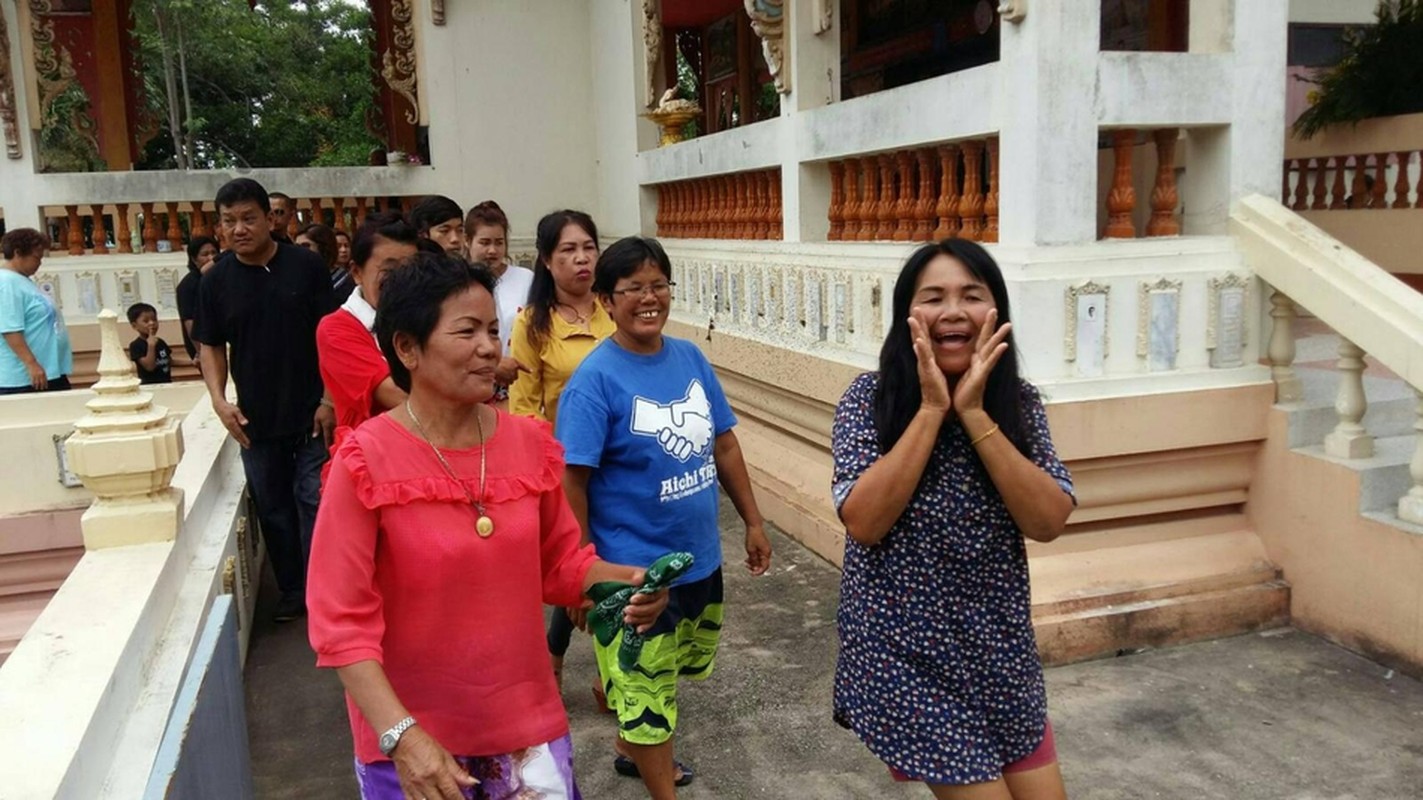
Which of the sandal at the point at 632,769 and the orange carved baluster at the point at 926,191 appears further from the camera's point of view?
the orange carved baluster at the point at 926,191

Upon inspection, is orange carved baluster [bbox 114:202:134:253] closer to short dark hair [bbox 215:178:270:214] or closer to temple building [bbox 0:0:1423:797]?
temple building [bbox 0:0:1423:797]

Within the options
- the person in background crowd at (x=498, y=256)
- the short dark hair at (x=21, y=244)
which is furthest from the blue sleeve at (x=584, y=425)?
the short dark hair at (x=21, y=244)

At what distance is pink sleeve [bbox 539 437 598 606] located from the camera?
7.21 ft

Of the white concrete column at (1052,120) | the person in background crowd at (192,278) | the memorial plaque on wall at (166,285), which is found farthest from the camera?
the memorial plaque on wall at (166,285)

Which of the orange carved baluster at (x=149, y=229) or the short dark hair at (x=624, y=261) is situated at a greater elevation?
the orange carved baluster at (x=149, y=229)

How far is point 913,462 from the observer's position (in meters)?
2.03

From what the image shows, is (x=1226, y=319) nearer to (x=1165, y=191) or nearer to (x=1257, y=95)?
(x=1165, y=191)

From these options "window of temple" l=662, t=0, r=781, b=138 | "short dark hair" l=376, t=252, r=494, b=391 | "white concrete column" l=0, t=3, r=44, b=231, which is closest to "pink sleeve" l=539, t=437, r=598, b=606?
"short dark hair" l=376, t=252, r=494, b=391

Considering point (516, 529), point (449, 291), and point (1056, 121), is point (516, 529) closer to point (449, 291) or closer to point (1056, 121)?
point (449, 291)

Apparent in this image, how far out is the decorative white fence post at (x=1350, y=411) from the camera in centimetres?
398

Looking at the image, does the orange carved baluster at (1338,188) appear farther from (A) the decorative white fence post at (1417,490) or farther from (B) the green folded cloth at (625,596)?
(B) the green folded cloth at (625,596)

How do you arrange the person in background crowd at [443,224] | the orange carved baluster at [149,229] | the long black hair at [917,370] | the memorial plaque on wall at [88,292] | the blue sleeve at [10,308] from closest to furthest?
the long black hair at [917,370], the person in background crowd at [443,224], the blue sleeve at [10,308], the memorial plaque on wall at [88,292], the orange carved baluster at [149,229]

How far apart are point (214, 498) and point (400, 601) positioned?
9.38ft

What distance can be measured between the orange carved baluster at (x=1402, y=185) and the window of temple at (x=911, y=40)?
310 cm
